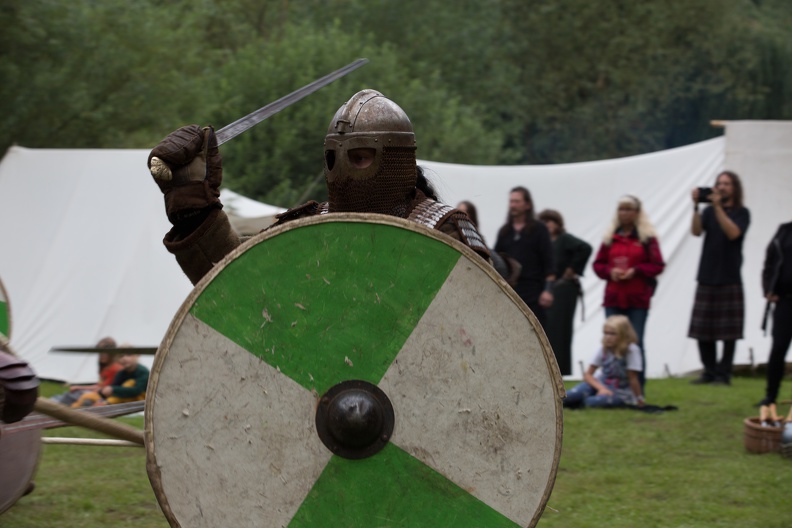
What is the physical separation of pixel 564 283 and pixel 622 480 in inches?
126

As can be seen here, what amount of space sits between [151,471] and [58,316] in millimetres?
7194

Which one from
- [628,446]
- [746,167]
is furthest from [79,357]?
[746,167]

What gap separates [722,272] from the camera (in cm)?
839

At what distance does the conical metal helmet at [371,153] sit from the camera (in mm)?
3266

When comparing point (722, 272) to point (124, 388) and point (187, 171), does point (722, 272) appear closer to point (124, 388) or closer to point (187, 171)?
point (124, 388)

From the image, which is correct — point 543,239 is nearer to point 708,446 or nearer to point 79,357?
point 708,446

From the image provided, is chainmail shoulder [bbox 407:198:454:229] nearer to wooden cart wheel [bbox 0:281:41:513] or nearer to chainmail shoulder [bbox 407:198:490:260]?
chainmail shoulder [bbox 407:198:490:260]

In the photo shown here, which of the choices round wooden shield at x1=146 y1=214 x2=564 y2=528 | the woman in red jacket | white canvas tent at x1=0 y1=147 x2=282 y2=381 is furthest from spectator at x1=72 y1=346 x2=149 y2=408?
round wooden shield at x1=146 y1=214 x2=564 y2=528

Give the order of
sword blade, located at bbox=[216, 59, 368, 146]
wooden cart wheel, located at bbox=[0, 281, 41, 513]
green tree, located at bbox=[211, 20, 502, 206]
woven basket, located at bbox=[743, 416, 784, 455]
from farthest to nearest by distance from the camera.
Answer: green tree, located at bbox=[211, 20, 502, 206] → woven basket, located at bbox=[743, 416, 784, 455] → wooden cart wheel, located at bbox=[0, 281, 41, 513] → sword blade, located at bbox=[216, 59, 368, 146]

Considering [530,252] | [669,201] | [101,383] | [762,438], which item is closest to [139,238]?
[101,383]

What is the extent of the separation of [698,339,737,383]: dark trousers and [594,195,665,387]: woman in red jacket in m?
1.05

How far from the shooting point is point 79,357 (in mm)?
9414

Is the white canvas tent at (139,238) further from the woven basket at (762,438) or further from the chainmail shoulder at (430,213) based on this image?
the chainmail shoulder at (430,213)

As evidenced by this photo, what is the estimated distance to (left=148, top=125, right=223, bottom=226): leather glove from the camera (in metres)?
3.28
